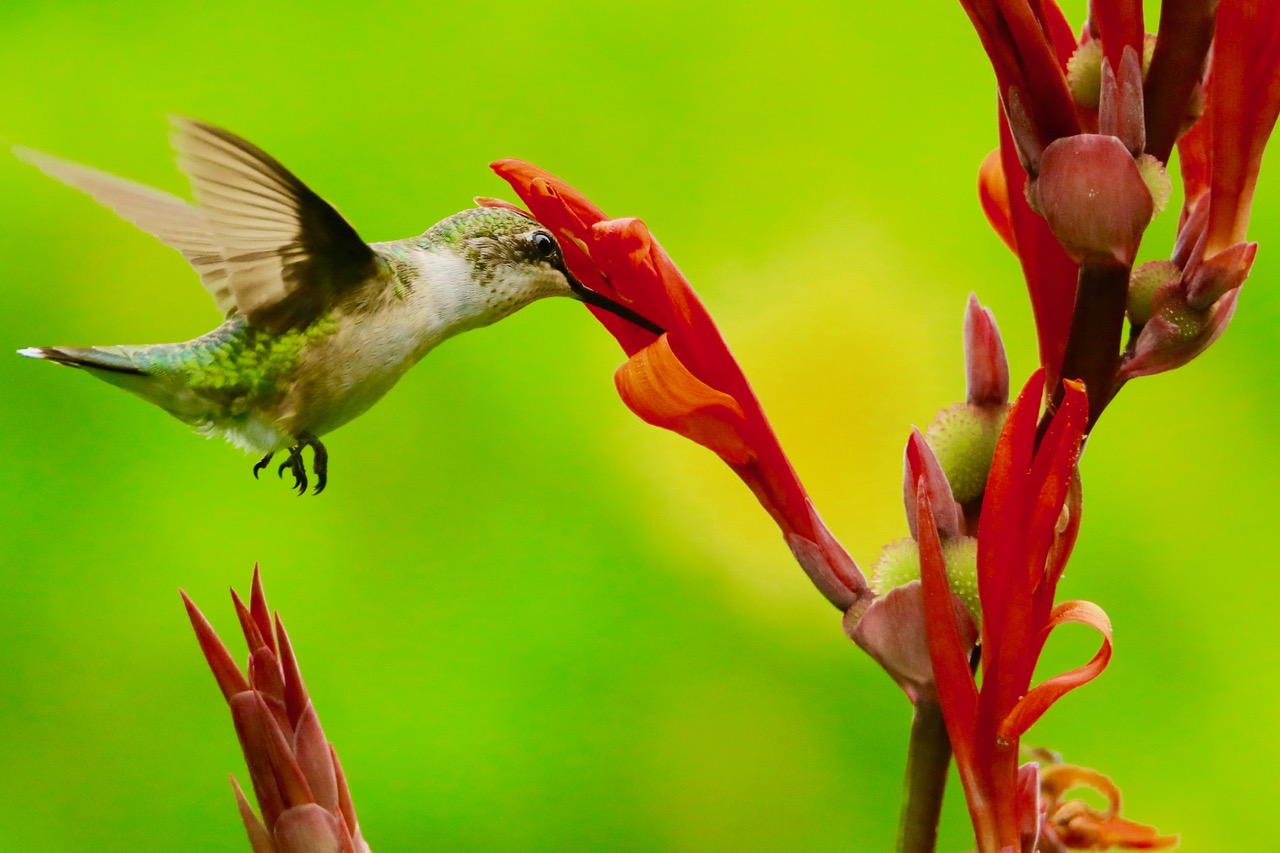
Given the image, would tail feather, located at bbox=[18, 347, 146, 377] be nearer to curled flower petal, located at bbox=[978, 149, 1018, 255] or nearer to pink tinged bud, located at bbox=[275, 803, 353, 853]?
pink tinged bud, located at bbox=[275, 803, 353, 853]

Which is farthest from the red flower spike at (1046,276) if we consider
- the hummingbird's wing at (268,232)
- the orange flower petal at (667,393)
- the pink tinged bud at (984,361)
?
the hummingbird's wing at (268,232)

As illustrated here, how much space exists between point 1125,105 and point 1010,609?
176 millimetres

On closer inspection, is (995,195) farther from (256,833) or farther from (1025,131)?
(256,833)

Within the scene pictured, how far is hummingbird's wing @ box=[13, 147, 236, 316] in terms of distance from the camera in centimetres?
52

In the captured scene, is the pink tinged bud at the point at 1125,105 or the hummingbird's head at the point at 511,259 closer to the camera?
the pink tinged bud at the point at 1125,105

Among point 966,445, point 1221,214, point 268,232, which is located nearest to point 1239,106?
point 1221,214

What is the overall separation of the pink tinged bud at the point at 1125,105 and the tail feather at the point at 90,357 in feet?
1.32

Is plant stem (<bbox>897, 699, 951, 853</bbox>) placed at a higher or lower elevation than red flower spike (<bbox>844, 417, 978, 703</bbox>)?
lower

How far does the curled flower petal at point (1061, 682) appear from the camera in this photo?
1.48ft

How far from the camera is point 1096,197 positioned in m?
0.44

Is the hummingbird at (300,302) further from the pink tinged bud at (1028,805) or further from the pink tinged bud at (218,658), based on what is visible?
the pink tinged bud at (1028,805)

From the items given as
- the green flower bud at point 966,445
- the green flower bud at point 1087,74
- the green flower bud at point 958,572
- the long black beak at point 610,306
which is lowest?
the green flower bud at point 958,572

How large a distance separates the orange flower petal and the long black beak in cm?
4

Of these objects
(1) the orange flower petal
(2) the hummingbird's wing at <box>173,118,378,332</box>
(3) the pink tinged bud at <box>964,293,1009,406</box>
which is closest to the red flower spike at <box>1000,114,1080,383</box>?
(3) the pink tinged bud at <box>964,293,1009,406</box>
